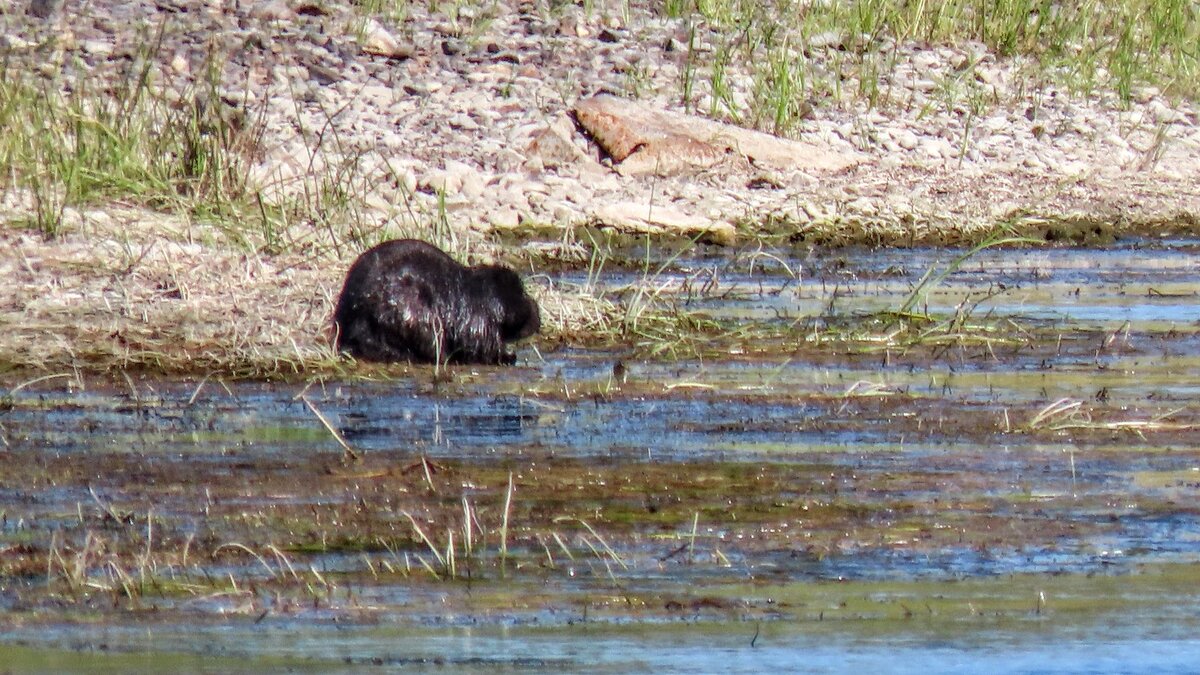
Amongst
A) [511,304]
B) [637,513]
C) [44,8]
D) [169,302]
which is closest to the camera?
[637,513]

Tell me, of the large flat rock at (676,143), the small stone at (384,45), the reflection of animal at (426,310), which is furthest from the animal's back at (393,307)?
the small stone at (384,45)

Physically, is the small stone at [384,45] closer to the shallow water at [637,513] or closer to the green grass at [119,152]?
the green grass at [119,152]

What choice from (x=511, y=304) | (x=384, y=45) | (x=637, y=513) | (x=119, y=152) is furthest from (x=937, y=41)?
(x=637, y=513)

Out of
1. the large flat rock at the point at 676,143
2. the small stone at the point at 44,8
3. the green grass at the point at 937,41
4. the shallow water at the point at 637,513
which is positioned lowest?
the large flat rock at the point at 676,143

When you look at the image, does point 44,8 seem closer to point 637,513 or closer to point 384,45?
point 384,45

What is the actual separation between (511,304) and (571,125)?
466 cm

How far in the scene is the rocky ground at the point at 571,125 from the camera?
11.0 meters

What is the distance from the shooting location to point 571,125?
12195mm

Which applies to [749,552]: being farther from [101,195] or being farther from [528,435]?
[101,195]

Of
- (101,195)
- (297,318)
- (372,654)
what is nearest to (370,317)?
(297,318)

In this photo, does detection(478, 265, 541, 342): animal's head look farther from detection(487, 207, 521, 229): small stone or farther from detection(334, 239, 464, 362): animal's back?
detection(487, 207, 521, 229): small stone

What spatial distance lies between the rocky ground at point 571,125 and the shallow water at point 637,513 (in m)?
2.76

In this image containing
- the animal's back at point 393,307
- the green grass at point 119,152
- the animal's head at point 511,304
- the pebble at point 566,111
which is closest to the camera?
the animal's back at point 393,307

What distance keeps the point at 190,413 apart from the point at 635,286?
2.41 meters
